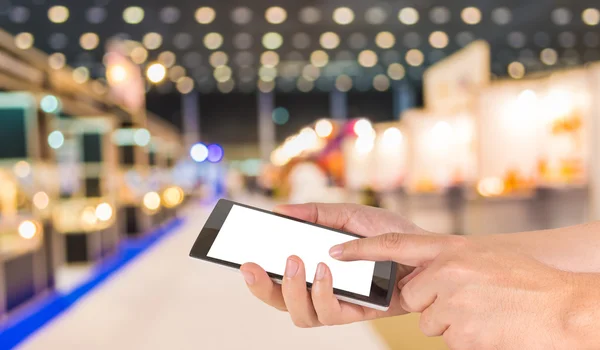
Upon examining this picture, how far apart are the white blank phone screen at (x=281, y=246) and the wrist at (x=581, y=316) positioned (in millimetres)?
361

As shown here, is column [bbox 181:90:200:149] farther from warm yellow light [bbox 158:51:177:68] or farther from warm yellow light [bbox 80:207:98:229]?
warm yellow light [bbox 80:207:98:229]

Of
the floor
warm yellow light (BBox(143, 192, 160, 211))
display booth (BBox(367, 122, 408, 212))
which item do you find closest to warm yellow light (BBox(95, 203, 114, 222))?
the floor

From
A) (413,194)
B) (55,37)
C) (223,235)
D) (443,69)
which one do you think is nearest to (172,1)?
(55,37)

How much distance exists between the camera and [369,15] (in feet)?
35.5

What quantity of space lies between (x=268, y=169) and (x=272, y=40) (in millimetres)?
7048

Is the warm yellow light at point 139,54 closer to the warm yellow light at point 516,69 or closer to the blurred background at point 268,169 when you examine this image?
the blurred background at point 268,169

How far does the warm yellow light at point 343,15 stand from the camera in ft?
34.4

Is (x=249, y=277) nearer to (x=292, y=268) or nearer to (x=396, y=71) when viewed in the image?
(x=292, y=268)

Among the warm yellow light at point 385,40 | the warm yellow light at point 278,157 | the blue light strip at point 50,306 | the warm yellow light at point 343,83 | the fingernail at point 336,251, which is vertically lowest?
the blue light strip at point 50,306

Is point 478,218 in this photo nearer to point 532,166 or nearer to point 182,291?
point 532,166

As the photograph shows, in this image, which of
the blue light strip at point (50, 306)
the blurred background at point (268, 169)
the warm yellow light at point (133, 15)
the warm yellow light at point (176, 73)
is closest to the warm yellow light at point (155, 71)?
the blurred background at point (268, 169)

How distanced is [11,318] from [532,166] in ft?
20.9

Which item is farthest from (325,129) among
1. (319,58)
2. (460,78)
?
(460,78)

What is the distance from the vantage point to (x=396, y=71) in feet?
55.3
